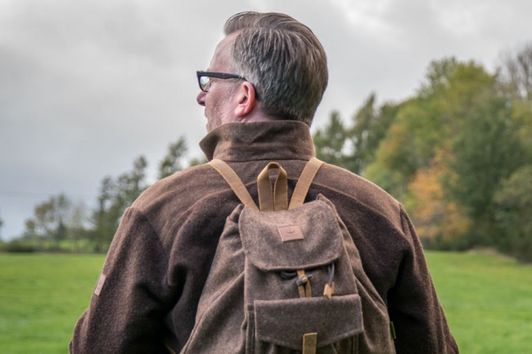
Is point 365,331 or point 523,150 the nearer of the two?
point 365,331

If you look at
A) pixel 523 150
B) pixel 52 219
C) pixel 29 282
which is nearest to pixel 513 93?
pixel 523 150

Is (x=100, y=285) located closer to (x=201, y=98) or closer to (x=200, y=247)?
(x=200, y=247)

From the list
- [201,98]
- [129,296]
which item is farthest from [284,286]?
[201,98]

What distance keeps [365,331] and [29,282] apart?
2426 centimetres

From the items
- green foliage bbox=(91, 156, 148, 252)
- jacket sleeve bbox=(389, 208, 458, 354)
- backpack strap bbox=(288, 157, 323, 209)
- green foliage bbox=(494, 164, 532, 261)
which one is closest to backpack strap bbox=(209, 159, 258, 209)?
backpack strap bbox=(288, 157, 323, 209)

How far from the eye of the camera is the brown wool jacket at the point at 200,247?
1949 millimetres

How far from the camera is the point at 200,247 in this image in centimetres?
194

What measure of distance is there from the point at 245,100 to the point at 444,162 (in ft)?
150

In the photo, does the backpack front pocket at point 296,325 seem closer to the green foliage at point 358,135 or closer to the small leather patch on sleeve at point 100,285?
the small leather patch on sleeve at point 100,285

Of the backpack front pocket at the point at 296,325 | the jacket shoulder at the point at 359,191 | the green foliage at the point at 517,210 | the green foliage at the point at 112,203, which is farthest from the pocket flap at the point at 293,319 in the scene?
the green foliage at the point at 112,203

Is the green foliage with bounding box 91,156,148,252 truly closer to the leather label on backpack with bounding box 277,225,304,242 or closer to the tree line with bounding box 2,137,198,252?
the tree line with bounding box 2,137,198,252

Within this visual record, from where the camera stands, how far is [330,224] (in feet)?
6.06

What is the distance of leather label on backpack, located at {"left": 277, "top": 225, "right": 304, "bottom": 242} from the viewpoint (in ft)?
5.86

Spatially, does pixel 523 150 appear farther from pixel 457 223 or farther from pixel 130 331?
pixel 130 331
